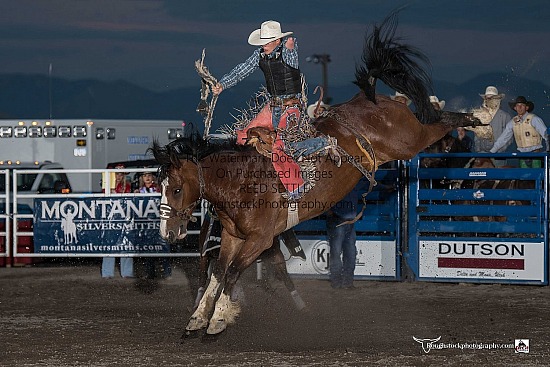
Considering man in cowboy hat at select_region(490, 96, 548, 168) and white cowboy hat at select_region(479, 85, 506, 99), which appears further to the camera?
white cowboy hat at select_region(479, 85, 506, 99)

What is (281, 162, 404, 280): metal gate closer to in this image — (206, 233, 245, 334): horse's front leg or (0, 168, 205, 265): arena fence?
(0, 168, 205, 265): arena fence

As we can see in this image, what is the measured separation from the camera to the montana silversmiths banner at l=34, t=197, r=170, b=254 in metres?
11.2

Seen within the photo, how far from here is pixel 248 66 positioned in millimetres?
7328

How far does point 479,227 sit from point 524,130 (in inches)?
57.7

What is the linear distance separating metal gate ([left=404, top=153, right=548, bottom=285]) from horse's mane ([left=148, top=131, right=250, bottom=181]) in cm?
373

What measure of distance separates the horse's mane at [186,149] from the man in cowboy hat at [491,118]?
4.94 meters

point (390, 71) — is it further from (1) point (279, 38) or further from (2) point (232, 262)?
(2) point (232, 262)

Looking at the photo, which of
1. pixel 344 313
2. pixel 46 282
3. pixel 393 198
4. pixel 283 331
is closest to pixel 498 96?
pixel 393 198

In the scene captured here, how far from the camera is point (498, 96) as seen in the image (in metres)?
11.2

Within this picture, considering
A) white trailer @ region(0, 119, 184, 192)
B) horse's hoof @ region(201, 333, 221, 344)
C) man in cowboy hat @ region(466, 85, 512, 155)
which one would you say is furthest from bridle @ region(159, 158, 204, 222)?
white trailer @ region(0, 119, 184, 192)

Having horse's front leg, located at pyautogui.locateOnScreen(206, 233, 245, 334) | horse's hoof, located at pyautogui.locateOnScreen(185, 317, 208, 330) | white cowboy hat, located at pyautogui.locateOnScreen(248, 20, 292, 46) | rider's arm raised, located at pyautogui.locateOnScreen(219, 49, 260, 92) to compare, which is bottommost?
horse's hoof, located at pyautogui.locateOnScreen(185, 317, 208, 330)

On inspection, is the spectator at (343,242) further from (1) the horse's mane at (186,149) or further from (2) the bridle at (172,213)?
(2) the bridle at (172,213)
